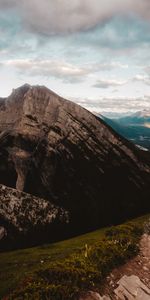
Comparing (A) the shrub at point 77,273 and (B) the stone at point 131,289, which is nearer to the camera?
(A) the shrub at point 77,273

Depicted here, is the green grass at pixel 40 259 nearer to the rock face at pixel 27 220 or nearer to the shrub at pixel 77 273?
the shrub at pixel 77 273

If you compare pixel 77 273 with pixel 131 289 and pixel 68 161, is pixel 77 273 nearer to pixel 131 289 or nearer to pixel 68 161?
pixel 131 289

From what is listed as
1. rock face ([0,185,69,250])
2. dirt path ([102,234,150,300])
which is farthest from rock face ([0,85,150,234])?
dirt path ([102,234,150,300])

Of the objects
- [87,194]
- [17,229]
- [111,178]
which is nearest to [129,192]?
[111,178]

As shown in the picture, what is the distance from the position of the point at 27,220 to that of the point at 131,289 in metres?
16.7

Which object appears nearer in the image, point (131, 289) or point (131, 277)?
point (131, 289)

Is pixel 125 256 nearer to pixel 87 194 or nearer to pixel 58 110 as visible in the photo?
pixel 87 194

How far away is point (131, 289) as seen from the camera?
1922 cm

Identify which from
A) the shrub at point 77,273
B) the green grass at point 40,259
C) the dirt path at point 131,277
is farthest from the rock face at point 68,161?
the dirt path at point 131,277

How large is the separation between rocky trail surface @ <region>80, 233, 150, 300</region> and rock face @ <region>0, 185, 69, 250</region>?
13.0 m

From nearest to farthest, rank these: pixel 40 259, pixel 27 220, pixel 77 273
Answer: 1. pixel 77 273
2. pixel 40 259
3. pixel 27 220

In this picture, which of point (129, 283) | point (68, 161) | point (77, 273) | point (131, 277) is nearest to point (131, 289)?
point (129, 283)

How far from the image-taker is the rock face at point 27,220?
108 ft

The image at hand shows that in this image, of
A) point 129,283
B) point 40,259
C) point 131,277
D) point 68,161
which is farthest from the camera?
point 68,161
